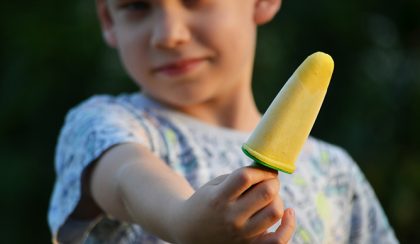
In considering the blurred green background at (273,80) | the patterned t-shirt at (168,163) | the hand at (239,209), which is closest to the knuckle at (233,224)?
the hand at (239,209)

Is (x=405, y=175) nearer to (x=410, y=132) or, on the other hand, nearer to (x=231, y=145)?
(x=410, y=132)

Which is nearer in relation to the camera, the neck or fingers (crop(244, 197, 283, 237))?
fingers (crop(244, 197, 283, 237))

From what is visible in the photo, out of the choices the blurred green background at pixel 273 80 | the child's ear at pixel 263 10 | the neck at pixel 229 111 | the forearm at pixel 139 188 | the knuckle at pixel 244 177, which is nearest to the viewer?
the knuckle at pixel 244 177

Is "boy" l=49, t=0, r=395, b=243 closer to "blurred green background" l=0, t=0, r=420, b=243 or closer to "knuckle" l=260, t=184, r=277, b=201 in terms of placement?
"knuckle" l=260, t=184, r=277, b=201

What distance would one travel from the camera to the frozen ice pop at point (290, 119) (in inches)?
45.2

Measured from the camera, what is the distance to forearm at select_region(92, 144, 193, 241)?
→ 4.26 feet

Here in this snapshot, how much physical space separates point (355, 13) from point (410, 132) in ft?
1.66

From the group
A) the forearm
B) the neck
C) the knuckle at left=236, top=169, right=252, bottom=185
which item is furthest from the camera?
the neck

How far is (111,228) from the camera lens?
67.7 inches

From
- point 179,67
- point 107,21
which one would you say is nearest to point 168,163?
point 179,67

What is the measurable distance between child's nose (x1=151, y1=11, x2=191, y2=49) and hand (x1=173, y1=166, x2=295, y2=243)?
537 millimetres

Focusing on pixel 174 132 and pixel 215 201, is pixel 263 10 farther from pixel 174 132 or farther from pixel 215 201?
pixel 215 201

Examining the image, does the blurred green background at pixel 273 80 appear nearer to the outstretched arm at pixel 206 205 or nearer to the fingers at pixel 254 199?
the outstretched arm at pixel 206 205

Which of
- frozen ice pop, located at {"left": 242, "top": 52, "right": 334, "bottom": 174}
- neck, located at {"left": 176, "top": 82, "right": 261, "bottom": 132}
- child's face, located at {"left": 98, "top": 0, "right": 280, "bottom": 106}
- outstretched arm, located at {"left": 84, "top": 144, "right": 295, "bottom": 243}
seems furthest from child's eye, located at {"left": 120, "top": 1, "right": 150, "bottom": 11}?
frozen ice pop, located at {"left": 242, "top": 52, "right": 334, "bottom": 174}
